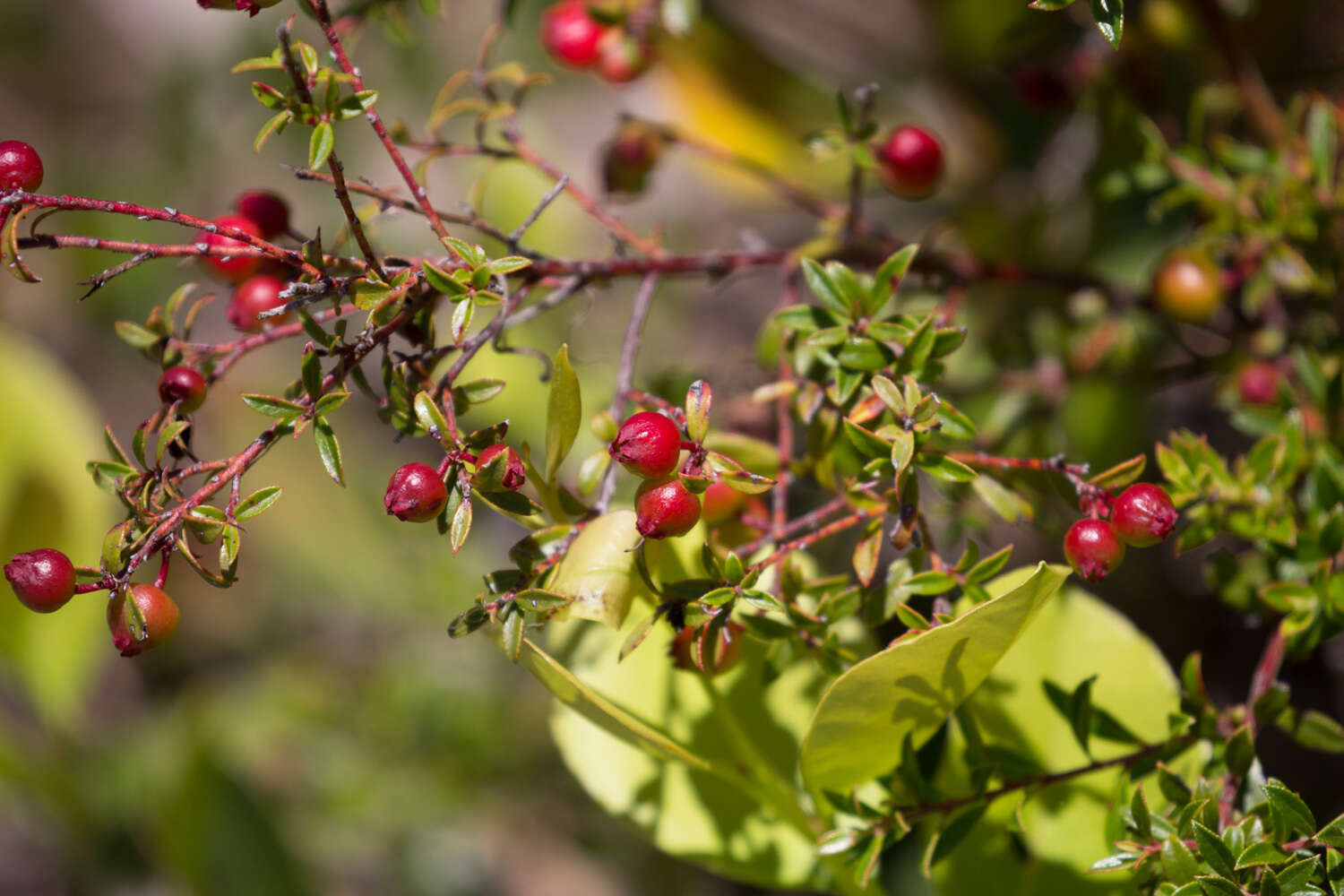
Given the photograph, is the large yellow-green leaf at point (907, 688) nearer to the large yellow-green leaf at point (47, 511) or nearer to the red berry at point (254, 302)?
the red berry at point (254, 302)

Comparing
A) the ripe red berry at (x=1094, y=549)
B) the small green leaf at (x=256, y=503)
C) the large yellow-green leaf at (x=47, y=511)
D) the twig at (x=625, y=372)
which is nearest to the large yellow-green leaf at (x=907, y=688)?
the ripe red berry at (x=1094, y=549)

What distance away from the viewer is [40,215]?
0.43 m

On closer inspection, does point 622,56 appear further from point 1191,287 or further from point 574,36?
point 1191,287

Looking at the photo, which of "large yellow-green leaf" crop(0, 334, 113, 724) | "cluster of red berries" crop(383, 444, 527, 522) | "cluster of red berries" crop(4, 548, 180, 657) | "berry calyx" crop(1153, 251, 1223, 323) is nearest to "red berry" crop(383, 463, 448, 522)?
"cluster of red berries" crop(383, 444, 527, 522)

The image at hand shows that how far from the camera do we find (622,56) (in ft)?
2.39

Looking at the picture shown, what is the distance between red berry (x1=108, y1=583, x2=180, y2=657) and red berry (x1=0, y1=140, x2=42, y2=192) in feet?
0.55

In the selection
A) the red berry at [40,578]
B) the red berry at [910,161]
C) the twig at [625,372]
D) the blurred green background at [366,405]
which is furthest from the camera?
the blurred green background at [366,405]

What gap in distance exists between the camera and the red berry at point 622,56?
0.72m

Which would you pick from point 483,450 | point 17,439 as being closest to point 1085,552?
point 483,450

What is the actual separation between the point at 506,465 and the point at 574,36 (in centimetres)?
44

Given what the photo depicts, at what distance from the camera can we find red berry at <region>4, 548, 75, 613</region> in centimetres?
39

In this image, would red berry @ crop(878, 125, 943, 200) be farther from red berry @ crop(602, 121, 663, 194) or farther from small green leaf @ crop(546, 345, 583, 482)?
small green leaf @ crop(546, 345, 583, 482)

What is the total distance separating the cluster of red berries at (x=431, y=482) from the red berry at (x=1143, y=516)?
Result: 0.86 feet

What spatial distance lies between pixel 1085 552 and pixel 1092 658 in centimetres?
14
